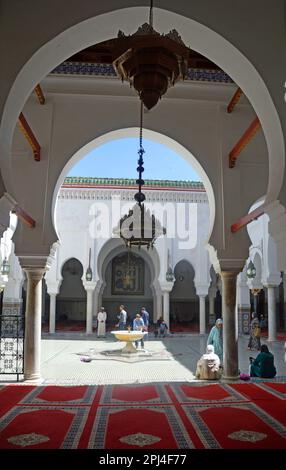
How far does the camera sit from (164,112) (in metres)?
5.93

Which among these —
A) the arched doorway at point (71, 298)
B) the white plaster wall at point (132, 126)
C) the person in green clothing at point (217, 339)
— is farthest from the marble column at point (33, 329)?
the arched doorway at point (71, 298)

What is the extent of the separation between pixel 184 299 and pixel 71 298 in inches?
191

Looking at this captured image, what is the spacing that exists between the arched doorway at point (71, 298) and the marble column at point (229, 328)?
43.5 feet

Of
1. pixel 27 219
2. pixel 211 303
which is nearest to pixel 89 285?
pixel 211 303

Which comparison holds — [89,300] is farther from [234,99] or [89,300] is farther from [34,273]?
[234,99]

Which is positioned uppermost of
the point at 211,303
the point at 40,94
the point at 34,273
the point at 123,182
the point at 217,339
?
the point at 123,182

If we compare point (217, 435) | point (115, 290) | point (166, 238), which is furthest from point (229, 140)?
point (115, 290)

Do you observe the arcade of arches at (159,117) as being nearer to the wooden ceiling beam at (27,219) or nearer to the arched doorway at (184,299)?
the wooden ceiling beam at (27,219)

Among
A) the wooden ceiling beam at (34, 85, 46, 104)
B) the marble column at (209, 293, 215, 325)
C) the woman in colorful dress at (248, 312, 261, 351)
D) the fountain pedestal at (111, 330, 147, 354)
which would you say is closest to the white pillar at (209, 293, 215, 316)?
the marble column at (209, 293, 215, 325)

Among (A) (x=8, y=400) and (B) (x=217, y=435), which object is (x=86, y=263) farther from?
(B) (x=217, y=435)

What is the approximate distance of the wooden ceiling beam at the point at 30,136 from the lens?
482 centimetres

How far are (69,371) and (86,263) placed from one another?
7.10 metres

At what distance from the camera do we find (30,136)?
5.21 metres

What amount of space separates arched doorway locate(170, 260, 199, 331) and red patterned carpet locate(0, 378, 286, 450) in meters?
14.2
